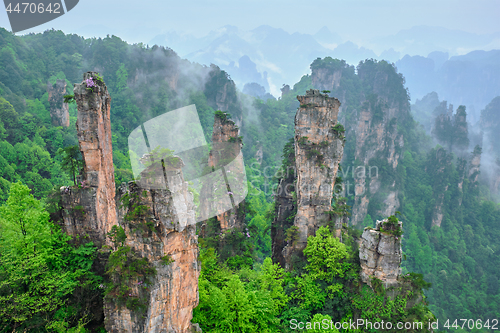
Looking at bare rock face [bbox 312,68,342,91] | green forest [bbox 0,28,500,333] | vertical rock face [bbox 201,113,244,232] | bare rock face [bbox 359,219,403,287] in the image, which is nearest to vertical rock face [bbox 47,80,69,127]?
green forest [bbox 0,28,500,333]

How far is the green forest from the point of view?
14.2m

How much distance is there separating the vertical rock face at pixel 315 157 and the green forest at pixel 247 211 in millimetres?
1475

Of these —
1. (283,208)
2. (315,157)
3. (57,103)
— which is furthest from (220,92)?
(315,157)

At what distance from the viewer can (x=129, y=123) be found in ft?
202

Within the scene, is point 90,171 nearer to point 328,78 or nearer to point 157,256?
point 157,256

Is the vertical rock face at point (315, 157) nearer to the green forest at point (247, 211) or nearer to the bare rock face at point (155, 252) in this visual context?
the green forest at point (247, 211)

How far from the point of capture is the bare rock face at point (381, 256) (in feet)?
56.7

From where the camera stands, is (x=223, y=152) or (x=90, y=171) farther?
(x=223, y=152)

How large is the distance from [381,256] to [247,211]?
13.1 m

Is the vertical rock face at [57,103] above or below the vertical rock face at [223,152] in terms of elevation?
above

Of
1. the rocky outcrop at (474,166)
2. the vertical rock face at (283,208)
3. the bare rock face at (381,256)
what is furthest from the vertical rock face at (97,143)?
the rocky outcrop at (474,166)

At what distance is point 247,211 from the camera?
28094 mm

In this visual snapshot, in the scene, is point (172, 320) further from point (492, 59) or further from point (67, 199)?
point (492, 59)

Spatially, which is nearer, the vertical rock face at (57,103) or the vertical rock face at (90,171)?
the vertical rock face at (90,171)
